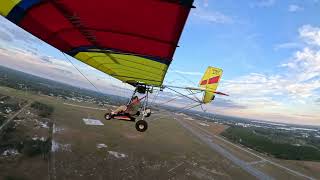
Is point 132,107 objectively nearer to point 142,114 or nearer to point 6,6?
point 142,114

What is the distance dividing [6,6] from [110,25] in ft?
7.72

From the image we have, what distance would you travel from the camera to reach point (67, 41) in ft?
29.0

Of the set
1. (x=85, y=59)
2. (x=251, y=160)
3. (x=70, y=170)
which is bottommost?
(x=70, y=170)

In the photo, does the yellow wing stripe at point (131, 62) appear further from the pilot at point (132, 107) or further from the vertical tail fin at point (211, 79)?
the vertical tail fin at point (211, 79)

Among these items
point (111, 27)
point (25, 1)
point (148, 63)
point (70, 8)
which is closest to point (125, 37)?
point (111, 27)

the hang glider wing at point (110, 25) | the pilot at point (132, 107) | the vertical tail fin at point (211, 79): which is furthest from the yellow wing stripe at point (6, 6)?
the vertical tail fin at point (211, 79)

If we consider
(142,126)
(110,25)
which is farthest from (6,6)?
(142,126)

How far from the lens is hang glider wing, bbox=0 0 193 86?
5.09 meters

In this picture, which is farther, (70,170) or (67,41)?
(70,170)

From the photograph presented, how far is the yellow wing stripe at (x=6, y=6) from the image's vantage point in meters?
6.14

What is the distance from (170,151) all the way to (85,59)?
8562 centimetres

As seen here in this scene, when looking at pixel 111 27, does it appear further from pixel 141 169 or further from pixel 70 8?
pixel 141 169

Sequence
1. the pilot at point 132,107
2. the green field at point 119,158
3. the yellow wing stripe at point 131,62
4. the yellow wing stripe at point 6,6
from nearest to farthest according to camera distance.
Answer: the yellow wing stripe at point 6,6 → the yellow wing stripe at point 131,62 → the pilot at point 132,107 → the green field at point 119,158

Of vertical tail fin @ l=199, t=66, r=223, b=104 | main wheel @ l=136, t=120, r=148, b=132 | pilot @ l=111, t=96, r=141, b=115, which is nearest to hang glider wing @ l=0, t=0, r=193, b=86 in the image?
main wheel @ l=136, t=120, r=148, b=132
